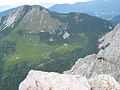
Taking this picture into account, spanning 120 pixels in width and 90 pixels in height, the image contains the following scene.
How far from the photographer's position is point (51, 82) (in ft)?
121

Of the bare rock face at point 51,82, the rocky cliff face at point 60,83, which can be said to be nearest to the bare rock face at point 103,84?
the rocky cliff face at point 60,83

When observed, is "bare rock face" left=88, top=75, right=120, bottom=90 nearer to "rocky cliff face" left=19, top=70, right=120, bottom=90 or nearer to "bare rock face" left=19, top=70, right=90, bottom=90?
"rocky cliff face" left=19, top=70, right=120, bottom=90

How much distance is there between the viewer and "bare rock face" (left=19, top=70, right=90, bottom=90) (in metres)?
36.3

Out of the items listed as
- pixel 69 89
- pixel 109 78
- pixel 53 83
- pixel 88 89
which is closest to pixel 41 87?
pixel 53 83

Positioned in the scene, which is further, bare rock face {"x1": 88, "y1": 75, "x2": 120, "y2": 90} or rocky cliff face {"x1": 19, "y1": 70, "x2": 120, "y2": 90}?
bare rock face {"x1": 88, "y1": 75, "x2": 120, "y2": 90}

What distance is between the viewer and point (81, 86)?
37406 mm

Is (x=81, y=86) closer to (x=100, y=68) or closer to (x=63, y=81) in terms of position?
(x=63, y=81)

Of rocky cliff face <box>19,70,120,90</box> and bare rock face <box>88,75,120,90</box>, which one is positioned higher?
rocky cliff face <box>19,70,120,90</box>

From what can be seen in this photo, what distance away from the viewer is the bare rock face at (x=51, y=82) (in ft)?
119

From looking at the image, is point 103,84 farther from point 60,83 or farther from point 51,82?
point 51,82

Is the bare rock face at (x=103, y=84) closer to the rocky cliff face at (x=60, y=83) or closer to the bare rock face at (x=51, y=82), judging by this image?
the rocky cliff face at (x=60, y=83)

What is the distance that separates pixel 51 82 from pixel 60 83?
1393 millimetres

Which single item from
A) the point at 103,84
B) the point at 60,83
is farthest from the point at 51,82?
the point at 103,84

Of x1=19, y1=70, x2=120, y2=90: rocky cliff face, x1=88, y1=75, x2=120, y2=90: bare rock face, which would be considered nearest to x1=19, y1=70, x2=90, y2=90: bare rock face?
x1=19, y1=70, x2=120, y2=90: rocky cliff face
